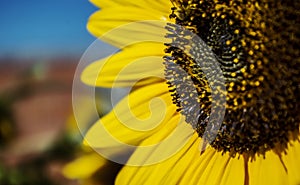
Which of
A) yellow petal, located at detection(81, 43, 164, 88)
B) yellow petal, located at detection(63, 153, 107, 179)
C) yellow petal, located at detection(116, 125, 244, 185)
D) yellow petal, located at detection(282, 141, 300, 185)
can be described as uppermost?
yellow petal, located at detection(81, 43, 164, 88)

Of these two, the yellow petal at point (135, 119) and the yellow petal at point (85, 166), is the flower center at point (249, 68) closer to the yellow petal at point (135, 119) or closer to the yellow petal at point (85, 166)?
the yellow petal at point (135, 119)

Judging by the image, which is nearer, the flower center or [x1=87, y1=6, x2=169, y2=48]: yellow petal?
the flower center

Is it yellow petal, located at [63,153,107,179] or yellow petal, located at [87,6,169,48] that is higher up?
yellow petal, located at [87,6,169,48]

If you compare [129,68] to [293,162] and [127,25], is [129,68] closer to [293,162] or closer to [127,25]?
[127,25]

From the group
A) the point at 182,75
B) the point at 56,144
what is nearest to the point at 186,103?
the point at 182,75

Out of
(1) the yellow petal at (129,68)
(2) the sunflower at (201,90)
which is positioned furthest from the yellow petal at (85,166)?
(1) the yellow petal at (129,68)

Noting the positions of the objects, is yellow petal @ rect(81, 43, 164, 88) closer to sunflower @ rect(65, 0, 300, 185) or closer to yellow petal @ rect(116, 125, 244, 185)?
sunflower @ rect(65, 0, 300, 185)

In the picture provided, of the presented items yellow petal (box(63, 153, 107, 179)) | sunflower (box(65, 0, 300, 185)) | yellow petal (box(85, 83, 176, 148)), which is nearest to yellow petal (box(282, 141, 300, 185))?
sunflower (box(65, 0, 300, 185))
